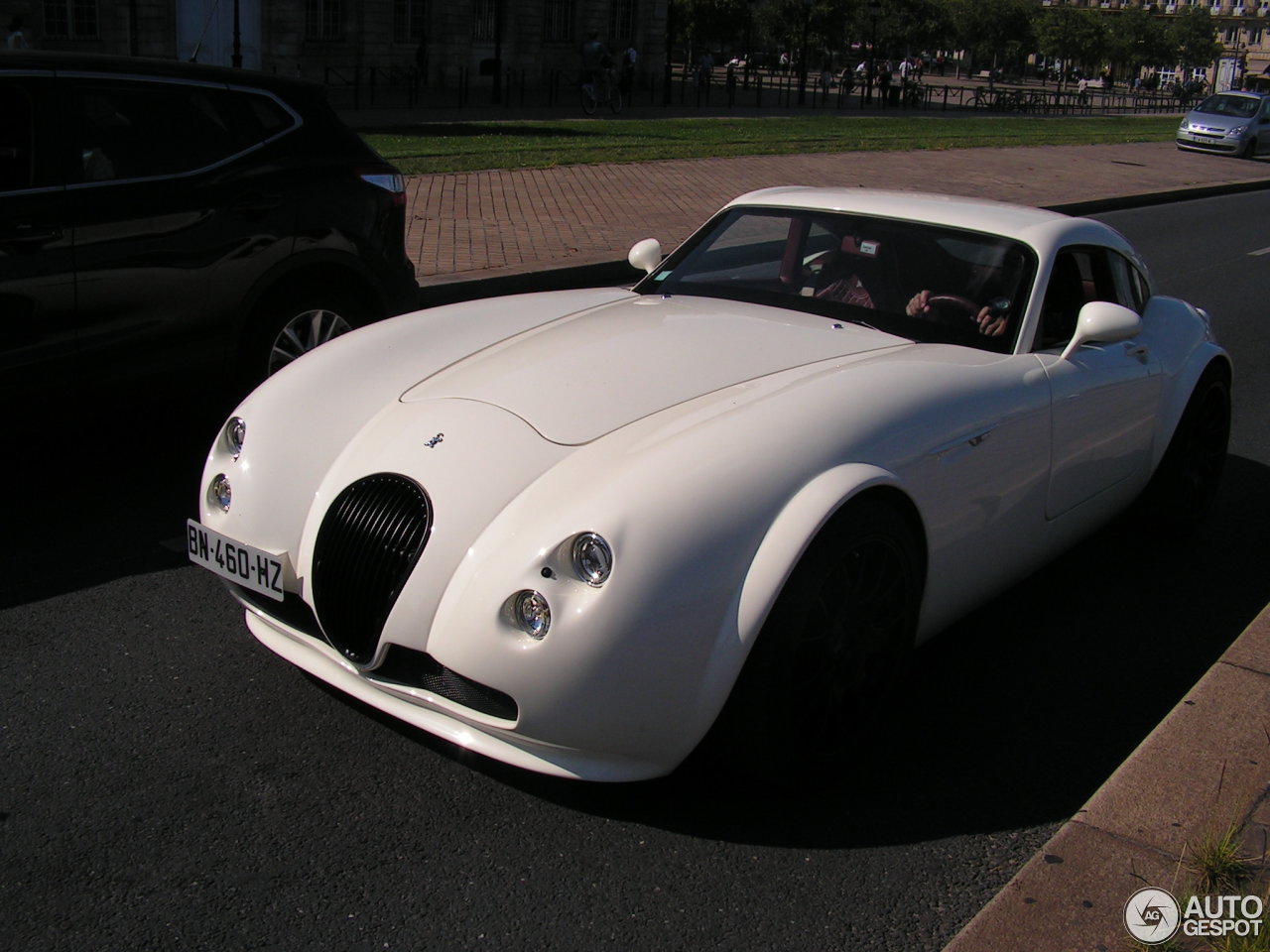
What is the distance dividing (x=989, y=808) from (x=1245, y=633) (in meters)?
1.27

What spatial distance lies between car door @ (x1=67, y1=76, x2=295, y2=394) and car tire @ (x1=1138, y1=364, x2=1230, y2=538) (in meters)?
3.79

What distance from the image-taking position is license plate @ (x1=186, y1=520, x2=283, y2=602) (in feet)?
10.9

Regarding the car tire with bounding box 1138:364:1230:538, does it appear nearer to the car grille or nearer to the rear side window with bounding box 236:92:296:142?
the car grille

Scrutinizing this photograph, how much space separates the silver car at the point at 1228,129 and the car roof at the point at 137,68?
102 feet

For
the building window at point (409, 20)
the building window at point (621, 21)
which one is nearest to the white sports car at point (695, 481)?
the building window at point (409, 20)

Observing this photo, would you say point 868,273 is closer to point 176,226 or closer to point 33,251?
point 176,226

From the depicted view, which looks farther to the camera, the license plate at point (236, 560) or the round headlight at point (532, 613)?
the license plate at point (236, 560)

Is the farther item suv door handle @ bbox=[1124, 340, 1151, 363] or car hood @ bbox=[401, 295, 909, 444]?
suv door handle @ bbox=[1124, 340, 1151, 363]

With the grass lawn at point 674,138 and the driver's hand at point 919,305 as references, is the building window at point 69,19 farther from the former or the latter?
the driver's hand at point 919,305

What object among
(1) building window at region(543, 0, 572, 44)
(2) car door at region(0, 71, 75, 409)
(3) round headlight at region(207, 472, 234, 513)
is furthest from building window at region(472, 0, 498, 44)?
(3) round headlight at region(207, 472, 234, 513)

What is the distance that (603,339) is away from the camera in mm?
4023

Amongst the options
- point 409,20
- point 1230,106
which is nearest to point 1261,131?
point 1230,106

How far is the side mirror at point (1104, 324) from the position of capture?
13.6ft

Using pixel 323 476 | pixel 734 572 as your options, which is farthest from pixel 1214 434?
pixel 323 476
